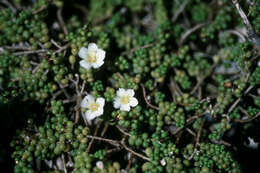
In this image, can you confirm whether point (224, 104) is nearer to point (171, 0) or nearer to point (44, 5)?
point (171, 0)

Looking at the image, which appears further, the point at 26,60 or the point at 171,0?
the point at 171,0

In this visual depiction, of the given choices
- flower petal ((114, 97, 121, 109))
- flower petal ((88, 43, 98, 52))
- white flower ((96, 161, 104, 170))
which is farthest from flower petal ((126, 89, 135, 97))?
white flower ((96, 161, 104, 170))

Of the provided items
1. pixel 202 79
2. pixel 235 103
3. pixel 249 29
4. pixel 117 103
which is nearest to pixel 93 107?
pixel 117 103

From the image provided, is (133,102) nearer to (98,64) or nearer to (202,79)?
(98,64)

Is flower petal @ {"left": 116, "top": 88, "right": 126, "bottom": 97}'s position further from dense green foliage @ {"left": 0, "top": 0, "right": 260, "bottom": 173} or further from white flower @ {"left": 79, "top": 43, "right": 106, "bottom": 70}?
white flower @ {"left": 79, "top": 43, "right": 106, "bottom": 70}

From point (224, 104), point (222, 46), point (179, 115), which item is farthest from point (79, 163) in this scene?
point (222, 46)

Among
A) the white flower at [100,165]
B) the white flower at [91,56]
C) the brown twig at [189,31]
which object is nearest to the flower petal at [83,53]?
the white flower at [91,56]

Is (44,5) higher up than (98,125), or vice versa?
(44,5)

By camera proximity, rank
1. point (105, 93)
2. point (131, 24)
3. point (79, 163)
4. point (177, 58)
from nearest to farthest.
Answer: point (79, 163)
point (105, 93)
point (177, 58)
point (131, 24)
